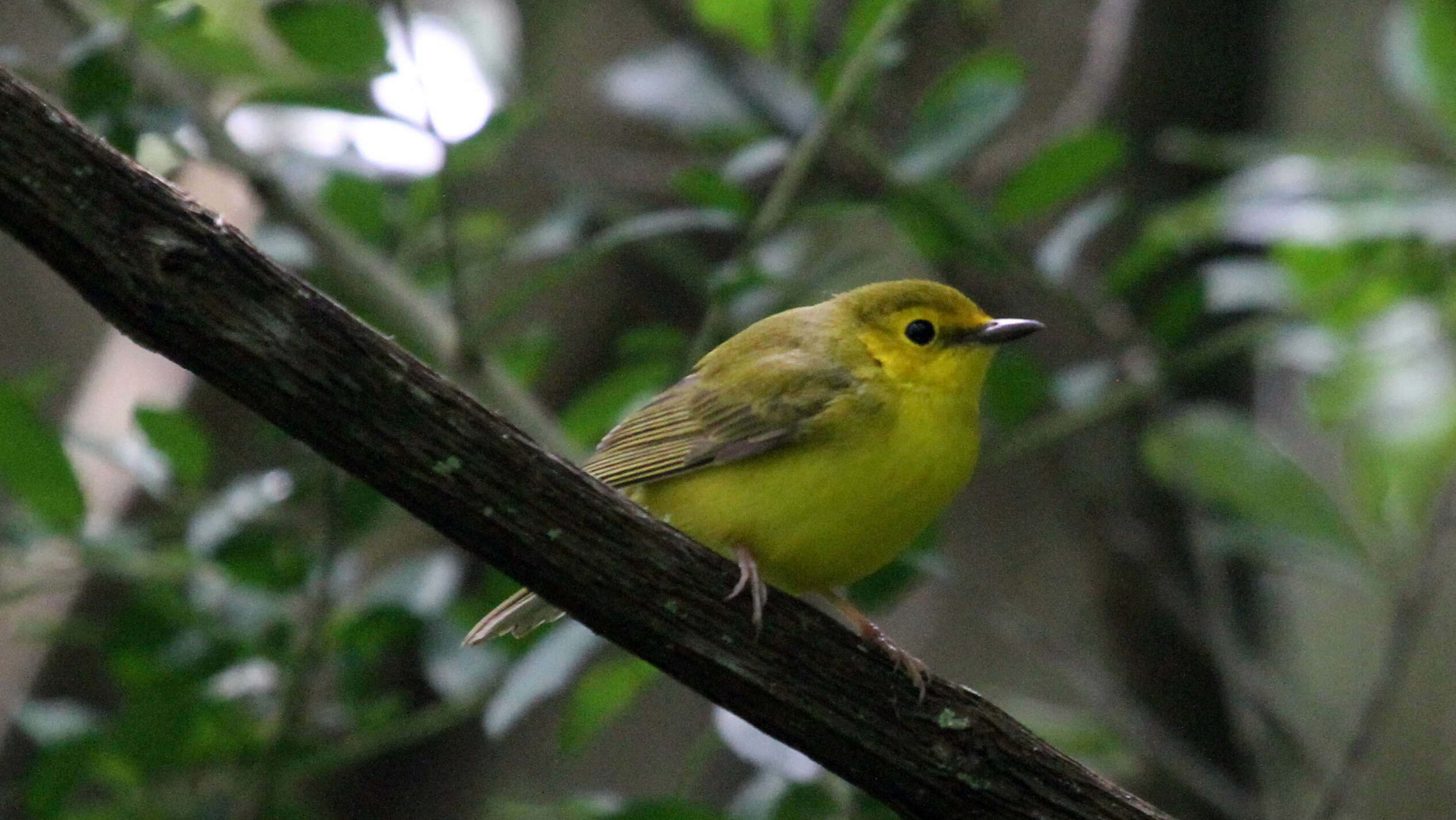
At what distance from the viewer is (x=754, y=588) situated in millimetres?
2600

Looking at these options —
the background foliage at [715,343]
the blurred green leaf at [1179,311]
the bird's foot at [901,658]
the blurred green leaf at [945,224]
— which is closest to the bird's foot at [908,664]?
the bird's foot at [901,658]

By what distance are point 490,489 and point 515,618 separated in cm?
91

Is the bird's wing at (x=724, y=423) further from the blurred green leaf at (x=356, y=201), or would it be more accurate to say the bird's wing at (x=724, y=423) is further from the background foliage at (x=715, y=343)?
the blurred green leaf at (x=356, y=201)

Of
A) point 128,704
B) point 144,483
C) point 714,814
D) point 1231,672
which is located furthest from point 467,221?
point 1231,672

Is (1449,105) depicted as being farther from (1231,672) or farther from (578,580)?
(578,580)

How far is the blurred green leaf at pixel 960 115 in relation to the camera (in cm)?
375

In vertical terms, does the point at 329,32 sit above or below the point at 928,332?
above

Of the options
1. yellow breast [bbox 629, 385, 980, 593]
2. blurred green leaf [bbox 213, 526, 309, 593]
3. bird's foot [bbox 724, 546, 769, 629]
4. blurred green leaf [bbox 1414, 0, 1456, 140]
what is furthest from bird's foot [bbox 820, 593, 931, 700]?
blurred green leaf [bbox 1414, 0, 1456, 140]

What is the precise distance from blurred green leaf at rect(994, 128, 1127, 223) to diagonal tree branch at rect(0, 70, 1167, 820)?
5.34 feet

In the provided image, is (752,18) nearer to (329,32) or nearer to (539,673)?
(329,32)

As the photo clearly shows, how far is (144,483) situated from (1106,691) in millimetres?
3167

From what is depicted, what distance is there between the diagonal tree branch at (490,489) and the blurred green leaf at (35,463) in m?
1.44

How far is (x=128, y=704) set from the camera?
409 centimetres

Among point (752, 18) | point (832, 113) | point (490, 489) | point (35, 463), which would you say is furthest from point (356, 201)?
point (490, 489)
